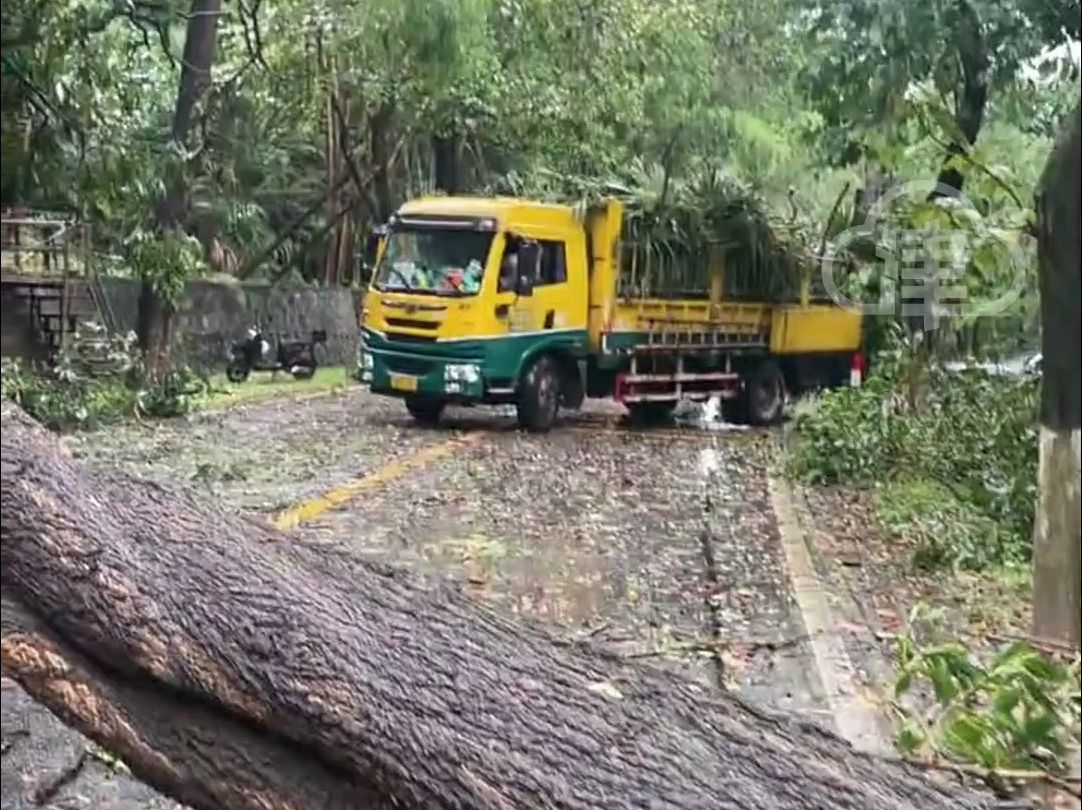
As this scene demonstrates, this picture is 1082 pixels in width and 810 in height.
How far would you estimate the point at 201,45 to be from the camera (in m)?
1.77

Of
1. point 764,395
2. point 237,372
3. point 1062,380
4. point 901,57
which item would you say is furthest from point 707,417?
point 1062,380

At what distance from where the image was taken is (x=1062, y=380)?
125 cm

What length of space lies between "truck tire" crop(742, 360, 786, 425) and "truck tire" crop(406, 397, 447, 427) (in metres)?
0.44

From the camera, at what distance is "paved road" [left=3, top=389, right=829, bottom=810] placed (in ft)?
6.06

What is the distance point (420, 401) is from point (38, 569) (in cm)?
77

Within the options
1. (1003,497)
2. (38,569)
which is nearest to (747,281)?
(1003,497)

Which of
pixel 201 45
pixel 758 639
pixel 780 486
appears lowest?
pixel 758 639

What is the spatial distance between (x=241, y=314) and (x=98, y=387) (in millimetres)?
203

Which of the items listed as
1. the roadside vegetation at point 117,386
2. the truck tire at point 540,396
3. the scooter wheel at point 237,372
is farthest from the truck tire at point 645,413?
the scooter wheel at point 237,372

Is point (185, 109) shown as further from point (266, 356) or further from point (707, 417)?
point (707, 417)

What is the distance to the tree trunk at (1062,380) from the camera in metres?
1.20

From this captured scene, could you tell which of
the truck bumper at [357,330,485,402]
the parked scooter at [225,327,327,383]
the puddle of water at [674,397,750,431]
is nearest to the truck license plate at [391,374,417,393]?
the truck bumper at [357,330,485,402]

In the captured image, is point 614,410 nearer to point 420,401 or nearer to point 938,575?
point 420,401

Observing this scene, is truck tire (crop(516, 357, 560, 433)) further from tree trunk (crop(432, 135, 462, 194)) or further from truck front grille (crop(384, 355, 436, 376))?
tree trunk (crop(432, 135, 462, 194))
